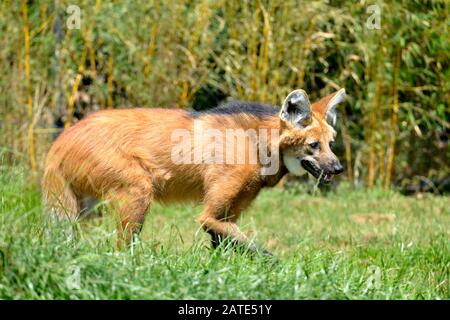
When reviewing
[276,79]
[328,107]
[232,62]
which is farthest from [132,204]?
[232,62]

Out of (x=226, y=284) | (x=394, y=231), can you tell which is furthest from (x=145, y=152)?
(x=394, y=231)

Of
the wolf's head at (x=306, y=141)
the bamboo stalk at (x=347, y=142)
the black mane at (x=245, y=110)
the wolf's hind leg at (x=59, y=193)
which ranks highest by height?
the black mane at (x=245, y=110)

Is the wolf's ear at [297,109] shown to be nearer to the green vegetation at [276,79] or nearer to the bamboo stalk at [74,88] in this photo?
the green vegetation at [276,79]

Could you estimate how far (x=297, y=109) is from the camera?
183 inches

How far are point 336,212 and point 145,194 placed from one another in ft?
9.47

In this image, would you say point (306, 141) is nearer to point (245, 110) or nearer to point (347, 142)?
point (245, 110)

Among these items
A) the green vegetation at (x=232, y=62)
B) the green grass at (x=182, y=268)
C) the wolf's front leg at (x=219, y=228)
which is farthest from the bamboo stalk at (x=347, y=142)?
the wolf's front leg at (x=219, y=228)

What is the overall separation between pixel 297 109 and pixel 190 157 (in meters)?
0.62

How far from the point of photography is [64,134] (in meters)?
4.71

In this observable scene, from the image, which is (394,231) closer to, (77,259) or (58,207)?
(58,207)

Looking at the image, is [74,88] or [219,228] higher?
[74,88]

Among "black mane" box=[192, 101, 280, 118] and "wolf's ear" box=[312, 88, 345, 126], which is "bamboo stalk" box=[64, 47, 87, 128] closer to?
"black mane" box=[192, 101, 280, 118]

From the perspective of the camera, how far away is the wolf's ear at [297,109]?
4582 mm

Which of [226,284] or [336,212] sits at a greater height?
[226,284]
